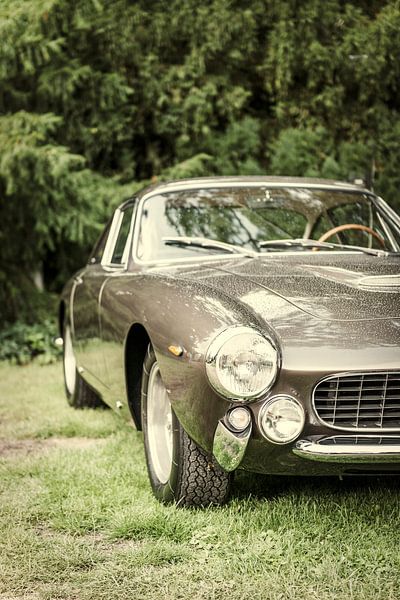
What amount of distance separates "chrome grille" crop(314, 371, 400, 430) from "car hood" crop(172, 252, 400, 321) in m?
0.28

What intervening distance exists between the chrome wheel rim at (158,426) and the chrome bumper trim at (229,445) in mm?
665

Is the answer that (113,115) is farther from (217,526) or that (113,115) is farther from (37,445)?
(217,526)

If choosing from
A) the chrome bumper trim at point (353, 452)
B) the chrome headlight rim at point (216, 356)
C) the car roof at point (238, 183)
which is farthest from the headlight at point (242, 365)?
the car roof at point (238, 183)

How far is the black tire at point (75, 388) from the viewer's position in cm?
584

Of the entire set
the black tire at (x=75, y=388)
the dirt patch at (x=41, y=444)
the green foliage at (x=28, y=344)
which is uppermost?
the dirt patch at (x=41, y=444)

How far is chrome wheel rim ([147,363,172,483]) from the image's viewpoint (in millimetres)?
3623

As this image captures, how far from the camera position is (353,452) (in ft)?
9.37

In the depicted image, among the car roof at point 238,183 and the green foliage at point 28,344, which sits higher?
the car roof at point 238,183

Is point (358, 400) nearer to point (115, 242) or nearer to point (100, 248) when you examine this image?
point (115, 242)

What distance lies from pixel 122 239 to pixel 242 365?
230 cm

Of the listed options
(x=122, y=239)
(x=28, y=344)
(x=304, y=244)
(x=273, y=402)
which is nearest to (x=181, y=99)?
(x=28, y=344)

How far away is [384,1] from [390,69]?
2.50ft

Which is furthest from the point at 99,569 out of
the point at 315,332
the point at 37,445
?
the point at 37,445

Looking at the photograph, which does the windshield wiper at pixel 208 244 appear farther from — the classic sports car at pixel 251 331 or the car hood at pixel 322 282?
A: the car hood at pixel 322 282
